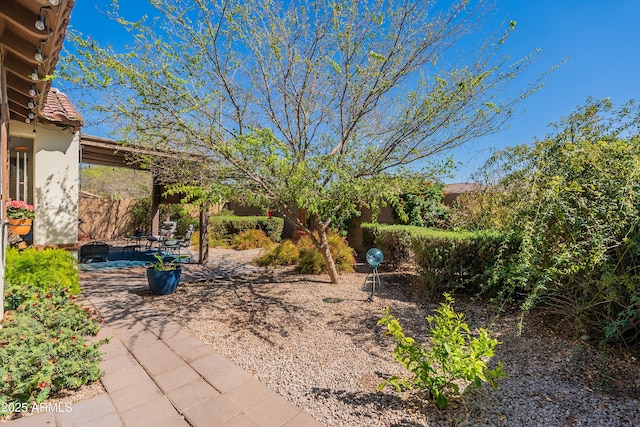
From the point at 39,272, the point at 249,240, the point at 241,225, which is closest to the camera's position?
the point at 39,272

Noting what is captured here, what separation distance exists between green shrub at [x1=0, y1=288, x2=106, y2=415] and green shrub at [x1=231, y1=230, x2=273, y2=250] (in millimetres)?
8056

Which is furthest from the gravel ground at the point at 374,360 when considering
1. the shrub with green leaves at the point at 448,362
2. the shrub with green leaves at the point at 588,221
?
the shrub with green leaves at the point at 588,221

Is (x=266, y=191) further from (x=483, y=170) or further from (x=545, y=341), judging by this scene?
(x=545, y=341)

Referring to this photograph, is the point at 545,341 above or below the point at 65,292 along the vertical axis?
below

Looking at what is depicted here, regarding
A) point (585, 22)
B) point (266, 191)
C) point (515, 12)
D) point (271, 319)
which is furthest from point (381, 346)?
point (585, 22)

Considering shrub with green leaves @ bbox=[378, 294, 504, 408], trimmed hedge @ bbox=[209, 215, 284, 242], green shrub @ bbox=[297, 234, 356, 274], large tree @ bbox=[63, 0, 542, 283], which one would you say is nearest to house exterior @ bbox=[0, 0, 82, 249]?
large tree @ bbox=[63, 0, 542, 283]

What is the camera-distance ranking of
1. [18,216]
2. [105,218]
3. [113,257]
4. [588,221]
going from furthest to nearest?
1. [105,218]
2. [113,257]
3. [18,216]
4. [588,221]

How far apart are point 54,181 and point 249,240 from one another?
6526 mm

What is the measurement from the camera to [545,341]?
3750 mm

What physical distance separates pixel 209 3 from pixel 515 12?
4.37 m

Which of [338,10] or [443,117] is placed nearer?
[338,10]

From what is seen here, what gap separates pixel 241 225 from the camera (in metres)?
13.6

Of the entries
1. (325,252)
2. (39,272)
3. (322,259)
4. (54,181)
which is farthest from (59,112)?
(322,259)

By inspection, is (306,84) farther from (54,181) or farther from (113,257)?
(113,257)
